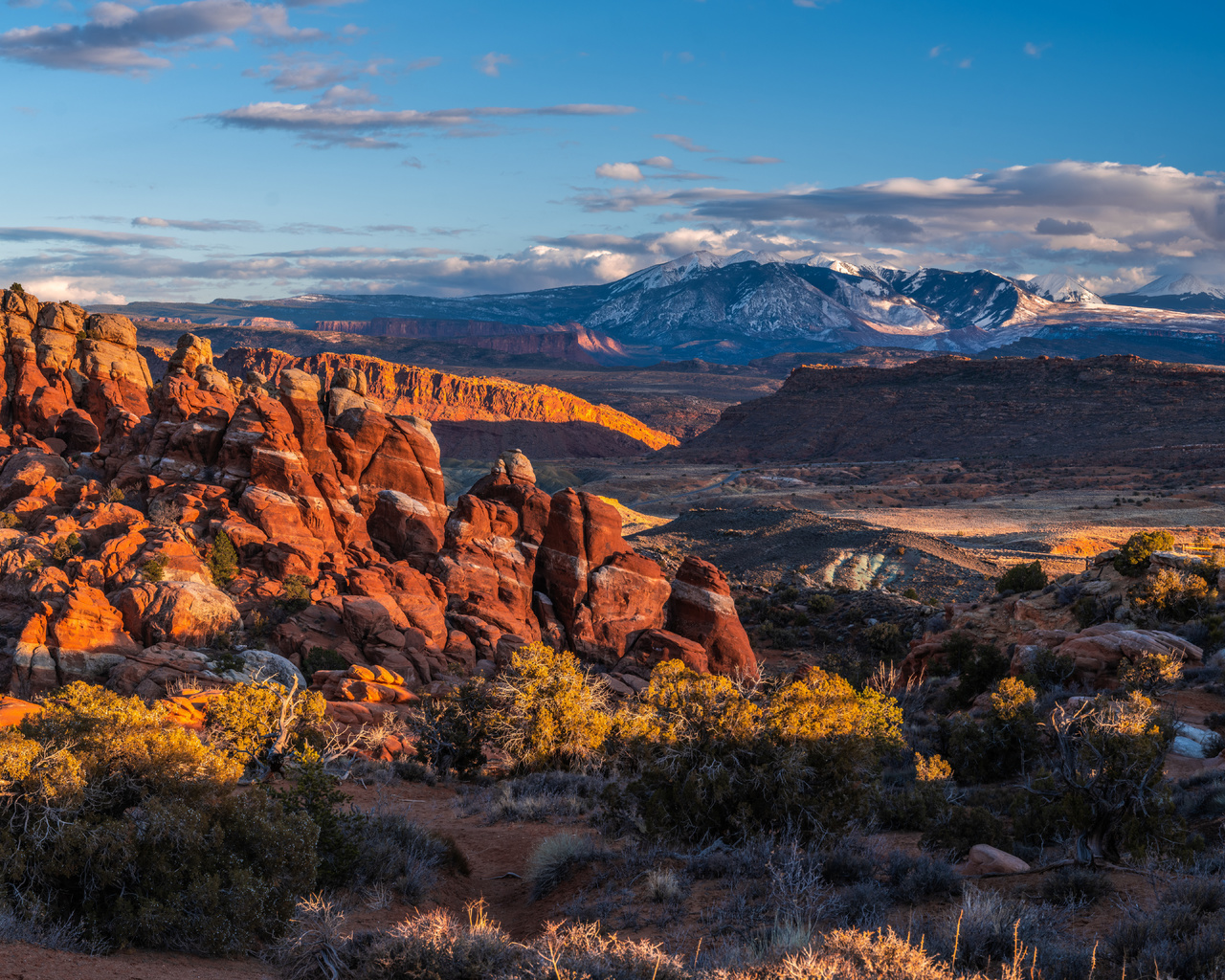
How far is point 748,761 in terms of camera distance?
12.6m

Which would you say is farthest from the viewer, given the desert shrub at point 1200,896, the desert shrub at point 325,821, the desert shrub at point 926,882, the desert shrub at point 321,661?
the desert shrub at point 321,661

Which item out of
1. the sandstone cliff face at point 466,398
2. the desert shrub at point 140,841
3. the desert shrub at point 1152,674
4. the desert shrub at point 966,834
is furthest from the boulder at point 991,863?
the sandstone cliff face at point 466,398

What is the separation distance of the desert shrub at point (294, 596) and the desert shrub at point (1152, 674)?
2191 cm

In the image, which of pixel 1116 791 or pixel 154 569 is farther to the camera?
pixel 154 569

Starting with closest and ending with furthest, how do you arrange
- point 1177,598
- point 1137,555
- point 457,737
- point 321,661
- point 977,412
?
point 457,737 < point 321,661 < point 1177,598 < point 1137,555 < point 977,412

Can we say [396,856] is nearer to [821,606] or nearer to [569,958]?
[569,958]

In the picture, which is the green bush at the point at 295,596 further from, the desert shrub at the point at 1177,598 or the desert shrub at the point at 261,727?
the desert shrub at the point at 1177,598

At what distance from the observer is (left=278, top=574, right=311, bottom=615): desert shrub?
85.9ft

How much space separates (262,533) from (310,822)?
20.0m

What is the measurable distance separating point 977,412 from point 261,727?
127171mm

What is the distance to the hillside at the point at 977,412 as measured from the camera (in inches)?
4242

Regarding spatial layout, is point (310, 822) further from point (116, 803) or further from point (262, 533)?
point (262, 533)

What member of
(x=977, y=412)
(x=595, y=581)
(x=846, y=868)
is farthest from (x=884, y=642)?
(x=977, y=412)

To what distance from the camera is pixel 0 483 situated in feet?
109
